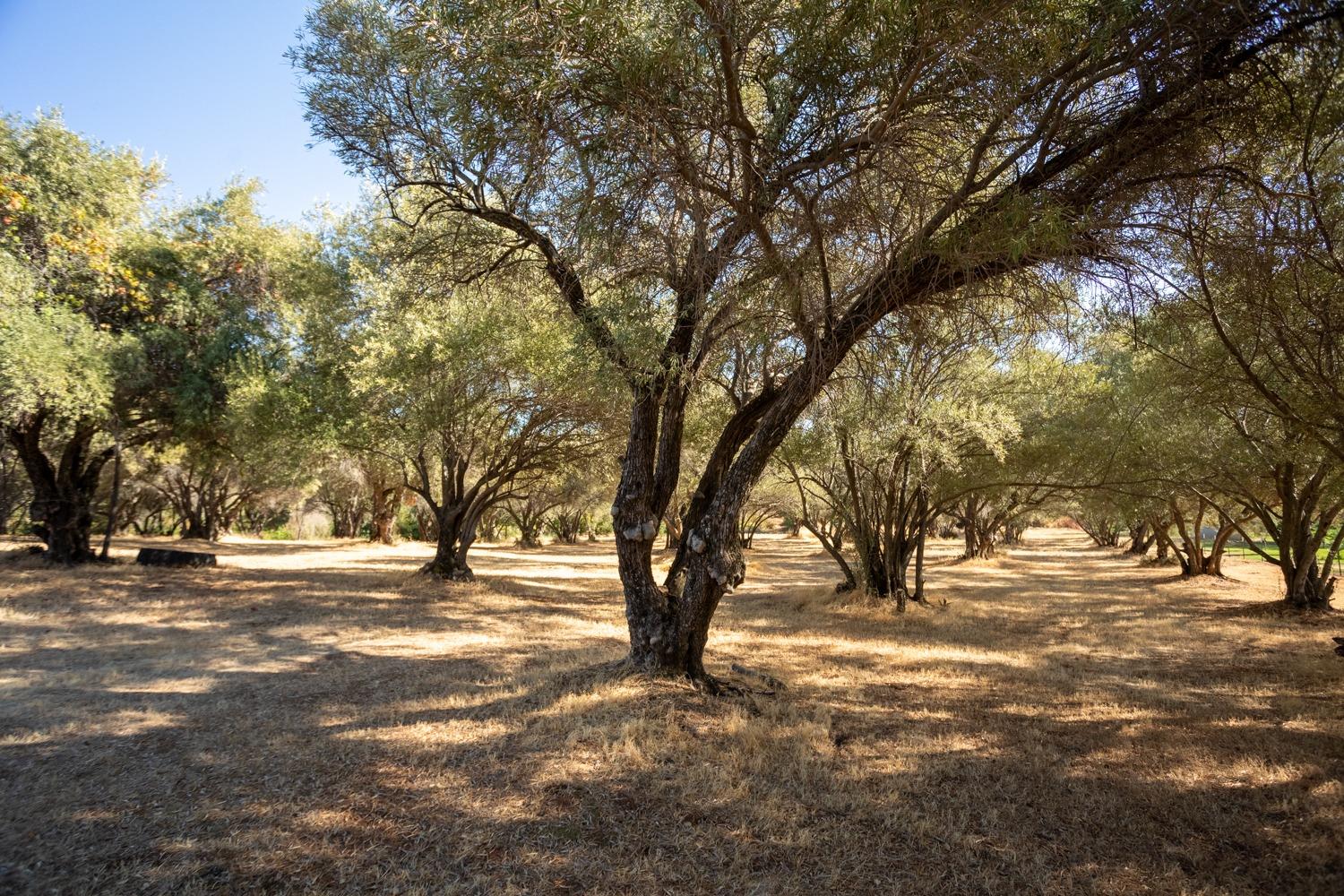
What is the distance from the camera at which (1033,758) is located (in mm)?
5531

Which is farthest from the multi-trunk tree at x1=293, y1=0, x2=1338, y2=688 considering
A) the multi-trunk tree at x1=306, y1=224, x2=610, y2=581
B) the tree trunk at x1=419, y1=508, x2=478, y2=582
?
the tree trunk at x1=419, y1=508, x2=478, y2=582

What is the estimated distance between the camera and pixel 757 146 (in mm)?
5199

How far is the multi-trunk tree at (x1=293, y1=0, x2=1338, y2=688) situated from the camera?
14.8 feet

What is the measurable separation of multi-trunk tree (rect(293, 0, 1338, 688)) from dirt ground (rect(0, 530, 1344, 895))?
6.74 feet

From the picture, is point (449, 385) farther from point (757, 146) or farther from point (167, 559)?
point (167, 559)

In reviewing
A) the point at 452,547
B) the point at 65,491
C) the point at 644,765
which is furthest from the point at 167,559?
the point at 644,765

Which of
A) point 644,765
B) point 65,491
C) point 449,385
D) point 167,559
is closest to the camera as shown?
point 644,765

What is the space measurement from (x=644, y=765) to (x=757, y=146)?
196 inches

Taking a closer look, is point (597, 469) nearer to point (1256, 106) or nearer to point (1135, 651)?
point (1135, 651)

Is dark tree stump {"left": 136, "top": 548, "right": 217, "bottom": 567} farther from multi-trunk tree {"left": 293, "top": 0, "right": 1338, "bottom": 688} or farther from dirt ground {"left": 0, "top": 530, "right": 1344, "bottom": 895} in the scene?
multi-trunk tree {"left": 293, "top": 0, "right": 1338, "bottom": 688}

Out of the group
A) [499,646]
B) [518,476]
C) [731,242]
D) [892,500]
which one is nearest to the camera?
[731,242]

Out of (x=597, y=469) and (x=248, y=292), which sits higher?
(x=248, y=292)

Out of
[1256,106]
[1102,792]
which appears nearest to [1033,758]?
[1102,792]

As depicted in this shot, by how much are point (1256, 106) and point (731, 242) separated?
4.03 metres
